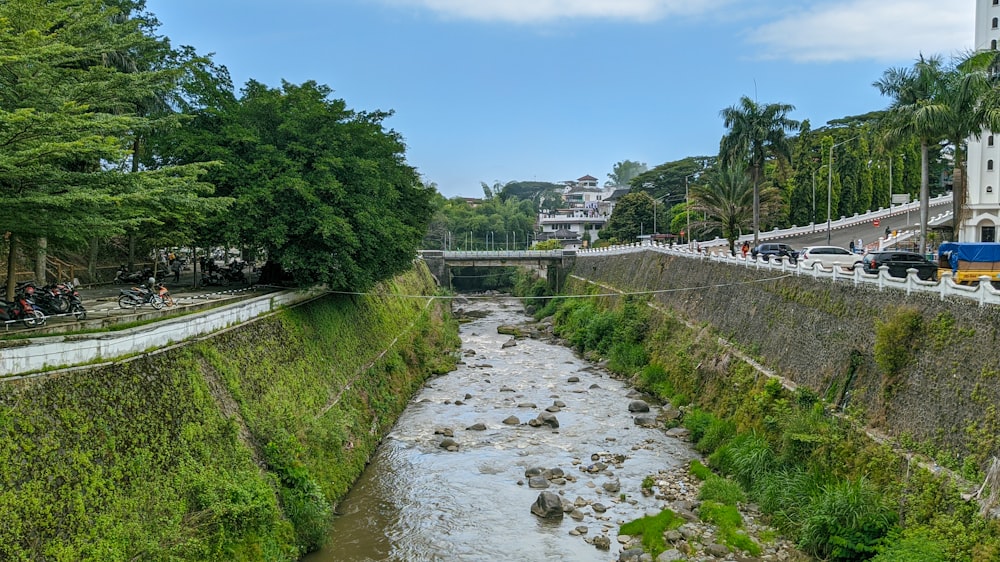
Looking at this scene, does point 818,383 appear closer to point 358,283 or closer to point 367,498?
point 367,498

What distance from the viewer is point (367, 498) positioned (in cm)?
2347

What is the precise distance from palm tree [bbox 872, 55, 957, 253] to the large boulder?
2318cm

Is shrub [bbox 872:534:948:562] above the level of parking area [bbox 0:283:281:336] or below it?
below

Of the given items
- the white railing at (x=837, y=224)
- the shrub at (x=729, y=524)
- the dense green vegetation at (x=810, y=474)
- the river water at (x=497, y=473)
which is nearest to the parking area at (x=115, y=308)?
the river water at (x=497, y=473)

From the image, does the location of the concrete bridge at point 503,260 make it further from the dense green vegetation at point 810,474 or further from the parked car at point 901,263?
the parked car at point 901,263

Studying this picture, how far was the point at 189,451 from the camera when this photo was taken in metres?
17.0

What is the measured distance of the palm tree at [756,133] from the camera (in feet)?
155

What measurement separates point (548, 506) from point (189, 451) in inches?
432

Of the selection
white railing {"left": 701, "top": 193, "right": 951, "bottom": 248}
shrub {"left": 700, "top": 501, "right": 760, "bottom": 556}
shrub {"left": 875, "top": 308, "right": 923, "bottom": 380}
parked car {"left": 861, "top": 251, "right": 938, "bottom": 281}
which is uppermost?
white railing {"left": 701, "top": 193, "right": 951, "bottom": 248}

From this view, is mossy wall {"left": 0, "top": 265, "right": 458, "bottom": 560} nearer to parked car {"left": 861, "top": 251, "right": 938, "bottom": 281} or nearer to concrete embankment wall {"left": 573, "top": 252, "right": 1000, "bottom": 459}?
concrete embankment wall {"left": 573, "top": 252, "right": 1000, "bottom": 459}

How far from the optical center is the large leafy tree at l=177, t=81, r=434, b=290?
2853 centimetres

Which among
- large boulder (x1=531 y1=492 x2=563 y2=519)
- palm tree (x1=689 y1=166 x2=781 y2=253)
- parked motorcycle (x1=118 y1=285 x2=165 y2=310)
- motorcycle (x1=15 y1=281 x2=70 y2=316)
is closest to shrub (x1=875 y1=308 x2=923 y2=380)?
large boulder (x1=531 y1=492 x2=563 y2=519)

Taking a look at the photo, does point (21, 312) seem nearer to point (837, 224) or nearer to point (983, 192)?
point (983, 192)

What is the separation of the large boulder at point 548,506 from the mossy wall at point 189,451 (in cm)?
648
